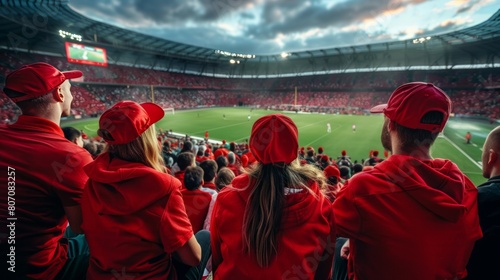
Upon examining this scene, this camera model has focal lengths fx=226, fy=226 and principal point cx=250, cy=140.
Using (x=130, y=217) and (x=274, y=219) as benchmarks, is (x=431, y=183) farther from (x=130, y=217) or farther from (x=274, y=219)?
(x=130, y=217)

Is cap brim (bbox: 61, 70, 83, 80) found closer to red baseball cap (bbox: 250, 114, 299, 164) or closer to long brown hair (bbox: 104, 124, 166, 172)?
long brown hair (bbox: 104, 124, 166, 172)

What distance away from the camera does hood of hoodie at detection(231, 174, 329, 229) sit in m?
1.60

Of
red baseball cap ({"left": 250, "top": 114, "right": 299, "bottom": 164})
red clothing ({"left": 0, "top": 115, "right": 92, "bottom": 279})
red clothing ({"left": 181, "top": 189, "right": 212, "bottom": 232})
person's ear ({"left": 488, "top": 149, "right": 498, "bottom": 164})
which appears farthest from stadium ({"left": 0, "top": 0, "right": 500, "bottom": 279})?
person's ear ({"left": 488, "top": 149, "right": 498, "bottom": 164})

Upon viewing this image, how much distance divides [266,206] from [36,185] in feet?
6.07

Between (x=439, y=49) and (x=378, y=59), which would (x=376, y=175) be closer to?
(x=439, y=49)

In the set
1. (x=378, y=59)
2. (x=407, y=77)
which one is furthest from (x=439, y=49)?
(x=378, y=59)

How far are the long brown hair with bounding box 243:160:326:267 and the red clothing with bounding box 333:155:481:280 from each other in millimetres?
441

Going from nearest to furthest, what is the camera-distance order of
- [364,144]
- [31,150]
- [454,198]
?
[454,198], [31,150], [364,144]

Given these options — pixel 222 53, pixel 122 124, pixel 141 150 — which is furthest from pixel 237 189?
pixel 222 53

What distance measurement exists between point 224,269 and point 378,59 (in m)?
65.3


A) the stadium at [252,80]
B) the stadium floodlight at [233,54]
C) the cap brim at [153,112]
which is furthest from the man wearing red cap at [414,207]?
the stadium floodlight at [233,54]

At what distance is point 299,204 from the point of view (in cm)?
160

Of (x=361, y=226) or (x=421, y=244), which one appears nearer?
(x=421, y=244)

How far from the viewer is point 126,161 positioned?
74.9 inches
